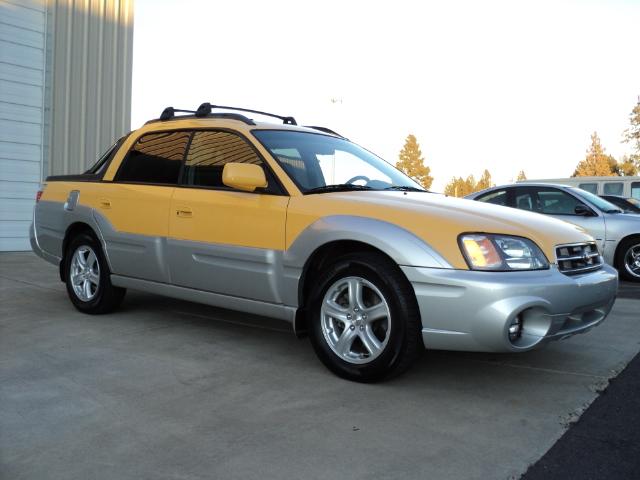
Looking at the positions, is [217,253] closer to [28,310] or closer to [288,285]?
[288,285]

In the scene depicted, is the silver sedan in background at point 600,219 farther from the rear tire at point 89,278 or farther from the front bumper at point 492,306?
the rear tire at point 89,278

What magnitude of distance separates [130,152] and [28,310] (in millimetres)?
1722

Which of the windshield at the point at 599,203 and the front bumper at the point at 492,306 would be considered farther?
the windshield at the point at 599,203

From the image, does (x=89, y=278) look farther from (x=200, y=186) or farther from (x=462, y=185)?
(x=462, y=185)

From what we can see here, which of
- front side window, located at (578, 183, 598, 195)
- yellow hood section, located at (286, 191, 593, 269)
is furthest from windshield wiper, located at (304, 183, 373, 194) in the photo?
front side window, located at (578, 183, 598, 195)

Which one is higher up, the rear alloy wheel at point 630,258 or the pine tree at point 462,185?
the pine tree at point 462,185

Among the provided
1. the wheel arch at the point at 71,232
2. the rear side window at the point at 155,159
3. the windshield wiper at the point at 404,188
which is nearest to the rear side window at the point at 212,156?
the rear side window at the point at 155,159

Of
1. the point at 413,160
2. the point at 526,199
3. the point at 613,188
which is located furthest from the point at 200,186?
the point at 413,160

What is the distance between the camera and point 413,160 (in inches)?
2596

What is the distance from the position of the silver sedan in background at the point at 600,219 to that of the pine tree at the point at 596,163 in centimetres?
4407

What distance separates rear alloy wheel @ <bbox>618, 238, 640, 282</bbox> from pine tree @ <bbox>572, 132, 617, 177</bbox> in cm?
4424

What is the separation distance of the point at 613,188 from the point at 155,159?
1279cm

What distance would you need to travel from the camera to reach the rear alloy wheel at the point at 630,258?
860cm

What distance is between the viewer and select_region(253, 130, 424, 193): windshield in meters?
4.16
